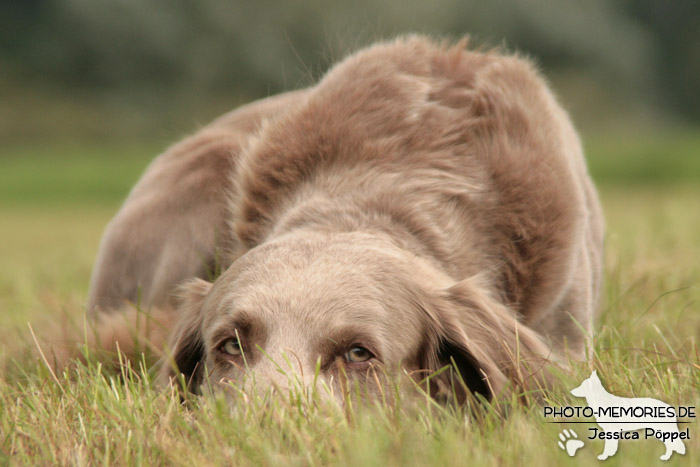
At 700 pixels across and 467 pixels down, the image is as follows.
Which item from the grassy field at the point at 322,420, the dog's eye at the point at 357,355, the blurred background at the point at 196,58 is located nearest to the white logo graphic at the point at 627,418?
the grassy field at the point at 322,420

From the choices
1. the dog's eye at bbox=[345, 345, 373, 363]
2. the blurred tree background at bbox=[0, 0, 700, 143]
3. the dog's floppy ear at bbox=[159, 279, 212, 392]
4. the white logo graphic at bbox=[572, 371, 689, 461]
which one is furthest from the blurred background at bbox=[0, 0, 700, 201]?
the white logo graphic at bbox=[572, 371, 689, 461]

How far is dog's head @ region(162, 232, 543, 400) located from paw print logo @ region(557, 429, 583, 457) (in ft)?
1.61

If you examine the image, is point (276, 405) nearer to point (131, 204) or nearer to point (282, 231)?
point (282, 231)

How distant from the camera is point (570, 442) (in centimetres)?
169

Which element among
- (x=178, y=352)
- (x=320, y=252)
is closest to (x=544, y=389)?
(x=320, y=252)

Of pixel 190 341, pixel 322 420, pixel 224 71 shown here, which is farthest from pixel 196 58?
pixel 322 420

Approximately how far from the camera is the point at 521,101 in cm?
317

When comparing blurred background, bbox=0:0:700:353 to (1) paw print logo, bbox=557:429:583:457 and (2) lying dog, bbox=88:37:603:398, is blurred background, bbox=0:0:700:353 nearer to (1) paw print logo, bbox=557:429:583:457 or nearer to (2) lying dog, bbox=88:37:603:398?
(2) lying dog, bbox=88:37:603:398

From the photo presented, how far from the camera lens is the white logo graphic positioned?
167 centimetres

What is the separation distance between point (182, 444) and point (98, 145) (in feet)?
89.1

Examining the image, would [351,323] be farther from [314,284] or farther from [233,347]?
[233,347]

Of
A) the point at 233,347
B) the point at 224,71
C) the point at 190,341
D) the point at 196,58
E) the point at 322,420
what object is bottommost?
the point at 224,71

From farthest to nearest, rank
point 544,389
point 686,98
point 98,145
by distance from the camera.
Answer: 1. point 686,98
2. point 98,145
3. point 544,389

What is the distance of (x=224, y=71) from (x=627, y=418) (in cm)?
2752
